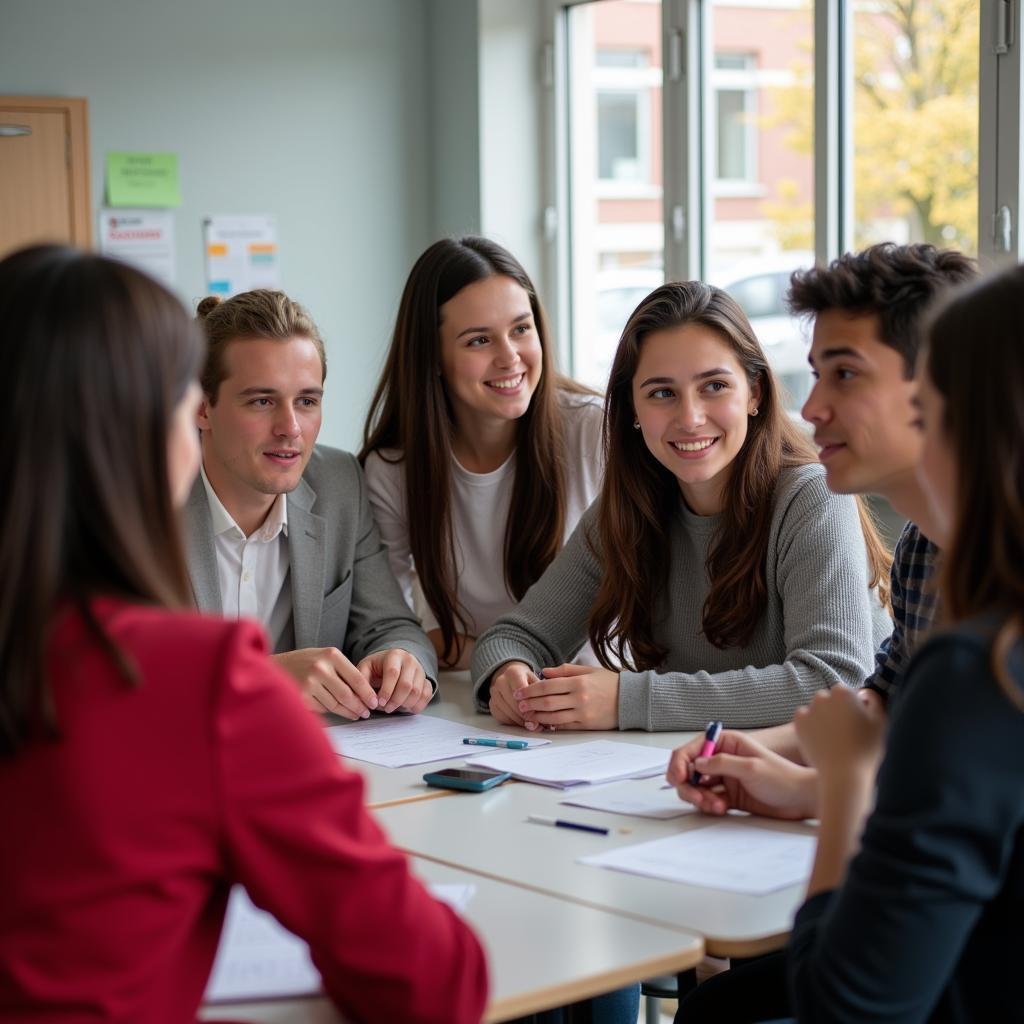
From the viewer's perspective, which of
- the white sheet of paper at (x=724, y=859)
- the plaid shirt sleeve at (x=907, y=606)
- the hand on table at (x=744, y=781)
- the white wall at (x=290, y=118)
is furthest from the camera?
the white wall at (x=290, y=118)

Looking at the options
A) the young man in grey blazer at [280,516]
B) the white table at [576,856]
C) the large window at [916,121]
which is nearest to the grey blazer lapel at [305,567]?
the young man in grey blazer at [280,516]

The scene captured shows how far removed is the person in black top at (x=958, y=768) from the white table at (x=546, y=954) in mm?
136

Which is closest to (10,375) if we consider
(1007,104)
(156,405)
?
(156,405)

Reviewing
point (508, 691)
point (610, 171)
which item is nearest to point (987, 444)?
point (508, 691)

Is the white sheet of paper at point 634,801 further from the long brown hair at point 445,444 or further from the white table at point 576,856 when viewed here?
the long brown hair at point 445,444

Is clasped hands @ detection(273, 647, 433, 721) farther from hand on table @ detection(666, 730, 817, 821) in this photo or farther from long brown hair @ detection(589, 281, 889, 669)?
hand on table @ detection(666, 730, 817, 821)

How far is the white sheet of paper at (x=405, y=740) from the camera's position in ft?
6.40

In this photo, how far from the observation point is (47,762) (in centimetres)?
95

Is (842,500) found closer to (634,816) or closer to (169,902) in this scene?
(634,816)

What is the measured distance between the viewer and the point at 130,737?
96cm

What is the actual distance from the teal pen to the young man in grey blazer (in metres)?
0.22

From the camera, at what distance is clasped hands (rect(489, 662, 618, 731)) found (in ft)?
6.81

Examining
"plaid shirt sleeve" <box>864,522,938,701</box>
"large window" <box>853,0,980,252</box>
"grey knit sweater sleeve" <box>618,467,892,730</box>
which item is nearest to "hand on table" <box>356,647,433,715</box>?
"grey knit sweater sleeve" <box>618,467,892,730</box>

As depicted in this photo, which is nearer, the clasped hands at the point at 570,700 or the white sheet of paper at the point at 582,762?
the white sheet of paper at the point at 582,762
